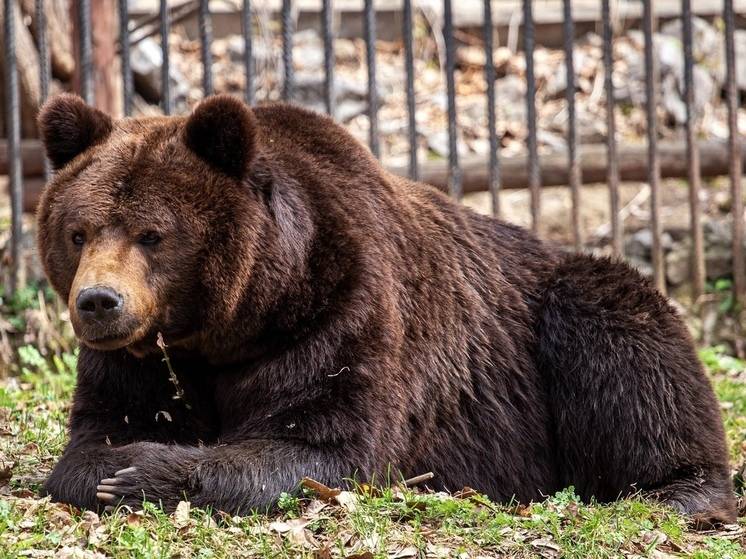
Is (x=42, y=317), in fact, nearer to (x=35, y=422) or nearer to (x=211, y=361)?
(x=35, y=422)

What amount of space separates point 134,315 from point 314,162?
1.20 metres

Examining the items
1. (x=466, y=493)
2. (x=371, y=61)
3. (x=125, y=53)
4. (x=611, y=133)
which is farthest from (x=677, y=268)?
(x=466, y=493)

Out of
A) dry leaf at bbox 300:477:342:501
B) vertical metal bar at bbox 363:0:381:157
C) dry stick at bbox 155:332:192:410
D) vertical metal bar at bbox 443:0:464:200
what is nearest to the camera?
dry leaf at bbox 300:477:342:501

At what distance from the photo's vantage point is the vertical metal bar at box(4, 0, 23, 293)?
8898mm

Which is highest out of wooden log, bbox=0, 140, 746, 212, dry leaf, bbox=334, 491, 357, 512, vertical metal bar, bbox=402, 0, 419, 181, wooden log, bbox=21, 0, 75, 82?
wooden log, bbox=21, 0, 75, 82

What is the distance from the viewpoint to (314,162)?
17.1 feet

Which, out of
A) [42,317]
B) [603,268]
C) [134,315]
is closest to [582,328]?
[603,268]

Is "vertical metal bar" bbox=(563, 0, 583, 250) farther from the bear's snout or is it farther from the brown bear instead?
the bear's snout

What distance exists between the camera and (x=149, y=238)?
466 centimetres

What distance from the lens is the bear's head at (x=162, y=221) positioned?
4.58m

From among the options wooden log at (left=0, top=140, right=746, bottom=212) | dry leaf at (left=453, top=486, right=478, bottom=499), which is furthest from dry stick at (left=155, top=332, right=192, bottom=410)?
wooden log at (left=0, top=140, right=746, bottom=212)

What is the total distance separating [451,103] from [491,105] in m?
0.32

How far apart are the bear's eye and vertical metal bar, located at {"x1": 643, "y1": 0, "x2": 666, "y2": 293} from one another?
18.9 feet

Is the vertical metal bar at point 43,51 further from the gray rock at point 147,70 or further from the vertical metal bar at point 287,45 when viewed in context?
the gray rock at point 147,70
